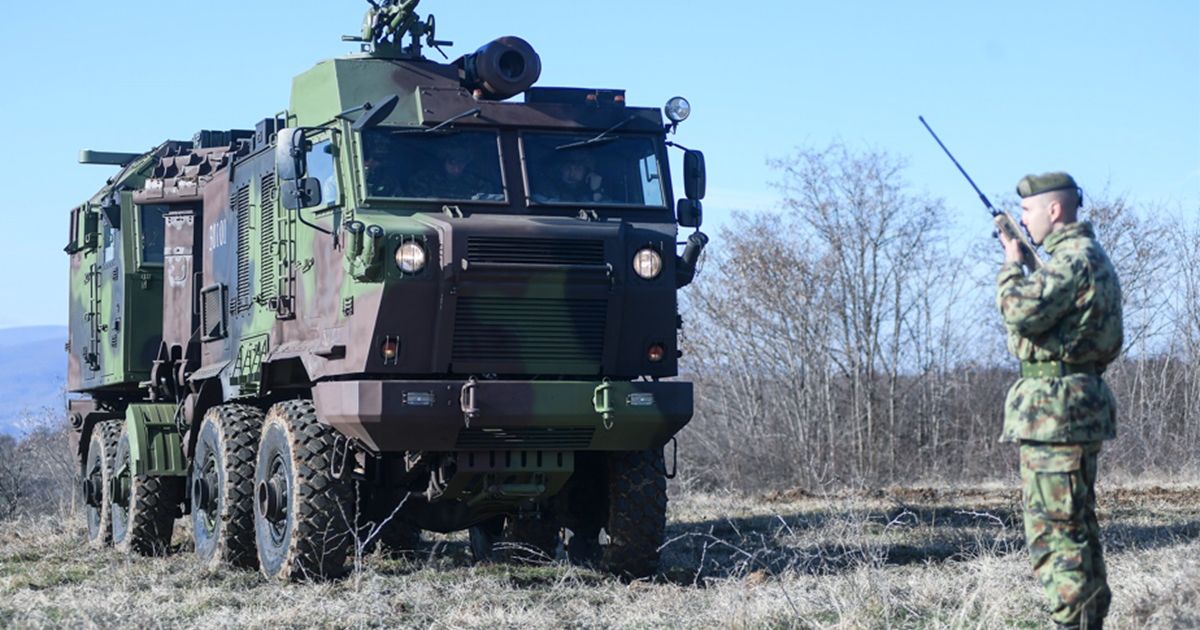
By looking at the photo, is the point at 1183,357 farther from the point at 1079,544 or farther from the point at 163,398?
the point at 1079,544

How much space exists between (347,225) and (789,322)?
72.9 ft

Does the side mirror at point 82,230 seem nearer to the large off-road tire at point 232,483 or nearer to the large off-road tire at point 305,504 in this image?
the large off-road tire at point 232,483

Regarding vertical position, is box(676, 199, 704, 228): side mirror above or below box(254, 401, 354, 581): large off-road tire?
above

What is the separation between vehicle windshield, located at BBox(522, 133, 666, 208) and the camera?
11.2 meters

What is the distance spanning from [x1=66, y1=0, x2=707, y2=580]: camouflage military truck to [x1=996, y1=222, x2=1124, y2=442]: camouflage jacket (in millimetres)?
3756

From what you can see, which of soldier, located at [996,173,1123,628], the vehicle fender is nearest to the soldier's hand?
soldier, located at [996,173,1123,628]

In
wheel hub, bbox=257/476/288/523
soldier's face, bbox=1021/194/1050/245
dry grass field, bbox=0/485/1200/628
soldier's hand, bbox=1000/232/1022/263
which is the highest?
soldier's face, bbox=1021/194/1050/245

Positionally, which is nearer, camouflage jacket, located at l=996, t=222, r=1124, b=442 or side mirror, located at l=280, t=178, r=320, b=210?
camouflage jacket, located at l=996, t=222, r=1124, b=442

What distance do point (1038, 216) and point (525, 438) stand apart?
13.9 feet

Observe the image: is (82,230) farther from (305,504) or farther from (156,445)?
(305,504)

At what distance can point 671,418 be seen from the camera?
10.6 meters

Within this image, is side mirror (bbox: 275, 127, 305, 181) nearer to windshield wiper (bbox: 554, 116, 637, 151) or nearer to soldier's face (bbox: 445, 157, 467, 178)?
soldier's face (bbox: 445, 157, 467, 178)

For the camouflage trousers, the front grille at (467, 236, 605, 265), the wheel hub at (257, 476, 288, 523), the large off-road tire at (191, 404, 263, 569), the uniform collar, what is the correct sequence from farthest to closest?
the large off-road tire at (191, 404, 263, 569) < the wheel hub at (257, 476, 288, 523) < the front grille at (467, 236, 605, 265) < the uniform collar < the camouflage trousers

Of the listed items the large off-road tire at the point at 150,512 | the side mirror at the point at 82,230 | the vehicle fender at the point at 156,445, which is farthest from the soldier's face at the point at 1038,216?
the side mirror at the point at 82,230
